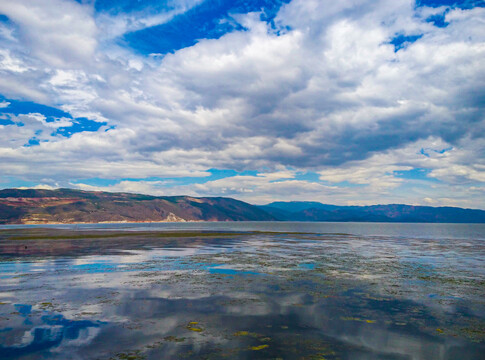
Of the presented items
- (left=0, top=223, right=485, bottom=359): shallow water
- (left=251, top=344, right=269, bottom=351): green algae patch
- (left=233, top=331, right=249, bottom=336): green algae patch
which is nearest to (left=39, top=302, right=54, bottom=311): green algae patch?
(left=0, top=223, right=485, bottom=359): shallow water

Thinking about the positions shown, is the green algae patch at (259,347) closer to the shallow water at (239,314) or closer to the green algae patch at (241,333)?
the shallow water at (239,314)

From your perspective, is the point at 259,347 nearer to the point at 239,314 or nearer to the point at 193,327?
the point at 193,327

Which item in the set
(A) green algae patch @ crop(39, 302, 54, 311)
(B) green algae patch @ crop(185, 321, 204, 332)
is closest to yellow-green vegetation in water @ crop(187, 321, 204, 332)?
(B) green algae patch @ crop(185, 321, 204, 332)

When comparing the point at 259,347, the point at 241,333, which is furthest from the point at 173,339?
the point at 259,347

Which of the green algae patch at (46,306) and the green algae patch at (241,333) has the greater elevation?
the green algae patch at (241,333)

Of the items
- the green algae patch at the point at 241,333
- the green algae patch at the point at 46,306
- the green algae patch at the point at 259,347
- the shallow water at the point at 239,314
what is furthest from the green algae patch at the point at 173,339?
the green algae patch at the point at 46,306

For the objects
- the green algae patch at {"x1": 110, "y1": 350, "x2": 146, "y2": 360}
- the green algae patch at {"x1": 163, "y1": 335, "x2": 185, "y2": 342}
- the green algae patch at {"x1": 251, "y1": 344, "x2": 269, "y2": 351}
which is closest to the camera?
the green algae patch at {"x1": 110, "y1": 350, "x2": 146, "y2": 360}

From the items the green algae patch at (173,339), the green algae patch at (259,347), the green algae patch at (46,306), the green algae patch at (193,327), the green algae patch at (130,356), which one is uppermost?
the green algae patch at (259,347)

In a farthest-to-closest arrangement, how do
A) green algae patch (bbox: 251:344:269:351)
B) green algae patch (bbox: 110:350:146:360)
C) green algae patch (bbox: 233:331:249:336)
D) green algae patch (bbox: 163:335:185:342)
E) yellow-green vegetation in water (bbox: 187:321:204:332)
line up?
yellow-green vegetation in water (bbox: 187:321:204:332), green algae patch (bbox: 233:331:249:336), green algae patch (bbox: 163:335:185:342), green algae patch (bbox: 251:344:269:351), green algae patch (bbox: 110:350:146:360)

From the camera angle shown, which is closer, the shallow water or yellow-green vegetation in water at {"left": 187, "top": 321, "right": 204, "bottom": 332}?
the shallow water

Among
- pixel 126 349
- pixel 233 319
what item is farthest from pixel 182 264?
pixel 126 349

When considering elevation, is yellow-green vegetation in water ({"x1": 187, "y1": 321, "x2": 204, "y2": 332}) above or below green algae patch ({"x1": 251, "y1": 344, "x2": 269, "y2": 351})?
below

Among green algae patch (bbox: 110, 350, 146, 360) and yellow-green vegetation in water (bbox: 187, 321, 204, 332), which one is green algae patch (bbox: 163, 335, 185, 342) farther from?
green algae patch (bbox: 110, 350, 146, 360)

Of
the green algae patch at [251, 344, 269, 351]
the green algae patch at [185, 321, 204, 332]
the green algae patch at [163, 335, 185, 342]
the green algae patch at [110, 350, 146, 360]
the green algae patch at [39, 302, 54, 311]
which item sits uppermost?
the green algae patch at [251, 344, 269, 351]
